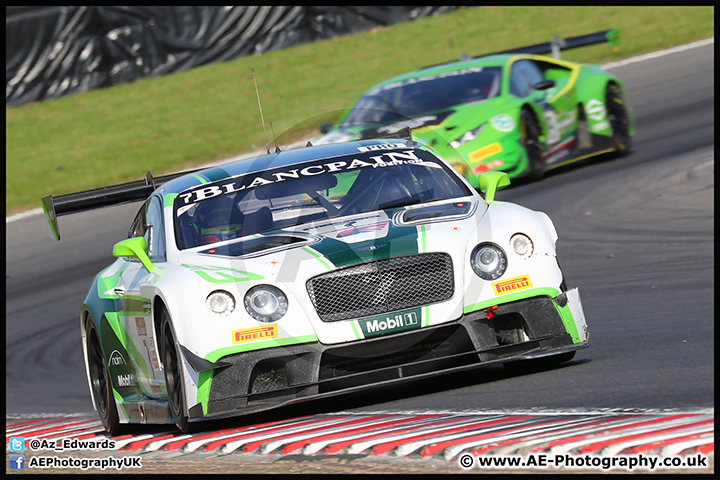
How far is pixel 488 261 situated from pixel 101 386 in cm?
272

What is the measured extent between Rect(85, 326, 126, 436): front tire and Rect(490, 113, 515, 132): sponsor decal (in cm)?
570

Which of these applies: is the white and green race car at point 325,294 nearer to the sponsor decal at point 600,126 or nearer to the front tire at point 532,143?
the front tire at point 532,143

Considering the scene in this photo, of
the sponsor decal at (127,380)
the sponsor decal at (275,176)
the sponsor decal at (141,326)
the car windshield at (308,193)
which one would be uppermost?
the sponsor decal at (275,176)

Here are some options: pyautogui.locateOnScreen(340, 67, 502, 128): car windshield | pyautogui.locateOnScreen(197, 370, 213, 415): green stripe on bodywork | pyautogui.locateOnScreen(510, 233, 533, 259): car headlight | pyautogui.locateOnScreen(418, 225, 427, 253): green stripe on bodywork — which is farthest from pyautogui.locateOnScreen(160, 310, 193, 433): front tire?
pyautogui.locateOnScreen(340, 67, 502, 128): car windshield

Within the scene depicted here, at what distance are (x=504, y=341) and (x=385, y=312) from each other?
63 centimetres

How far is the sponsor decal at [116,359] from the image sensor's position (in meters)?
6.28

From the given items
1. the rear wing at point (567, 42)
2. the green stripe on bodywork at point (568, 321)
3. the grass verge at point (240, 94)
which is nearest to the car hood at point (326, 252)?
the green stripe on bodywork at point (568, 321)

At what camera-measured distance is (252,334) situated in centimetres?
510

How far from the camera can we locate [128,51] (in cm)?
2078

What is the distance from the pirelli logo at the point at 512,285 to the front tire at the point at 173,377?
1535mm

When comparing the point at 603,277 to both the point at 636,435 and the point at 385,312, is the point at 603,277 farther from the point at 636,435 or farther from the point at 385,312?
the point at 636,435

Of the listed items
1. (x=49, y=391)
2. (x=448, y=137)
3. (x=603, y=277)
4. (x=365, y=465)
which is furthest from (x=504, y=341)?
(x=448, y=137)

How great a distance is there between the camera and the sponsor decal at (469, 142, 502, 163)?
1121 centimetres

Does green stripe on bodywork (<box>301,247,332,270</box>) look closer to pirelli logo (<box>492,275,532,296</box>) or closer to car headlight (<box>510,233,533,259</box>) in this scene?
pirelli logo (<box>492,275,532,296</box>)
